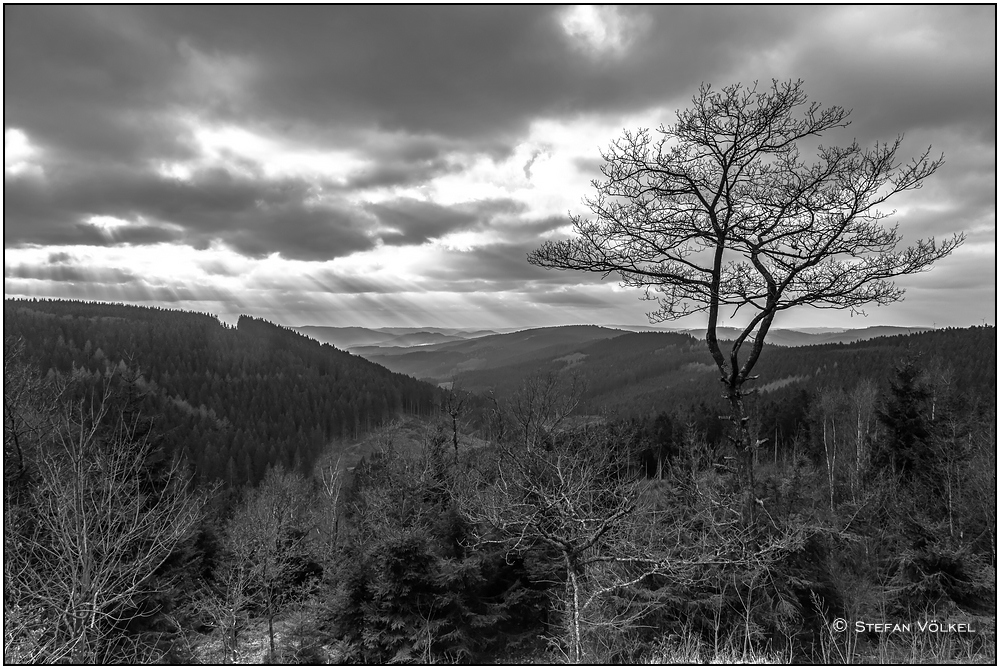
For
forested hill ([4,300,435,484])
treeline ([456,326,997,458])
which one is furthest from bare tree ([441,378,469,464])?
forested hill ([4,300,435,484])

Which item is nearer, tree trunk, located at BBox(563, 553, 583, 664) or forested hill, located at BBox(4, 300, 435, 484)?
tree trunk, located at BBox(563, 553, 583, 664)

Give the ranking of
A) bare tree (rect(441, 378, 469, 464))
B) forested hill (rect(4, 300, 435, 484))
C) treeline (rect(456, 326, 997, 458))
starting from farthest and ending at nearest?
forested hill (rect(4, 300, 435, 484)) → treeline (rect(456, 326, 997, 458)) → bare tree (rect(441, 378, 469, 464))

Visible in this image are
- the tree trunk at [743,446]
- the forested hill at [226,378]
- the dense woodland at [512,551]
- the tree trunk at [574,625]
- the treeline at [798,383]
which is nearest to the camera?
the tree trunk at [574,625]

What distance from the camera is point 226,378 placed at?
444 feet

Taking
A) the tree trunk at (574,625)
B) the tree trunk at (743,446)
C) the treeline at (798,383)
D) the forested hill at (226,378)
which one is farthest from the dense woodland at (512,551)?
the forested hill at (226,378)

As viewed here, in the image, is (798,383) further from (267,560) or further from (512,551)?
(512,551)

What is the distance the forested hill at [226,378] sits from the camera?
104 m

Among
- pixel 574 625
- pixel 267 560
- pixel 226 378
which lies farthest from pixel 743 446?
pixel 226 378

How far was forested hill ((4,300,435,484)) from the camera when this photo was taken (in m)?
104

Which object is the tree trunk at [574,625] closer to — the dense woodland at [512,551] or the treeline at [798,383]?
the dense woodland at [512,551]

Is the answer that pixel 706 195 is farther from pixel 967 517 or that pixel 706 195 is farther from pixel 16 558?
pixel 967 517

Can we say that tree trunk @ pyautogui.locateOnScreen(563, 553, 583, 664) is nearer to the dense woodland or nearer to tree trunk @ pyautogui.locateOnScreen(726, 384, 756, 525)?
the dense woodland

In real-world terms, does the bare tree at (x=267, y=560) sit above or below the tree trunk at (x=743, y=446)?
below

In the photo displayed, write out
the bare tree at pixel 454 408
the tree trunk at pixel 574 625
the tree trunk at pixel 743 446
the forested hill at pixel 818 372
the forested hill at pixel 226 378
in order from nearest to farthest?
the tree trunk at pixel 574 625 → the tree trunk at pixel 743 446 → the bare tree at pixel 454 408 → the forested hill at pixel 818 372 → the forested hill at pixel 226 378
